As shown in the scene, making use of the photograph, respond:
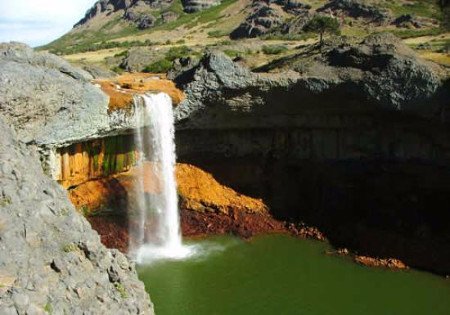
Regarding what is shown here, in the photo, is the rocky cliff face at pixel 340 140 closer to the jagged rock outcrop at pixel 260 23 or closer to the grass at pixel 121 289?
the grass at pixel 121 289

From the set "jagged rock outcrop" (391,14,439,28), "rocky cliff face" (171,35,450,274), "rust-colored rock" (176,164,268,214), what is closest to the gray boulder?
"rocky cliff face" (171,35,450,274)

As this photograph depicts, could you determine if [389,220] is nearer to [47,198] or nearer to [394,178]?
[394,178]

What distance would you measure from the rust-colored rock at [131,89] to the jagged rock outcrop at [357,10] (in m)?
72.1

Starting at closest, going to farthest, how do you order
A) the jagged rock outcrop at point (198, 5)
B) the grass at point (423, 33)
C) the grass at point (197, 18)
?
the grass at point (423, 33) → the grass at point (197, 18) → the jagged rock outcrop at point (198, 5)

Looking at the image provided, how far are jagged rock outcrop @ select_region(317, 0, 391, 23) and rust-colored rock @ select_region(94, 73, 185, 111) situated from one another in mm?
72091

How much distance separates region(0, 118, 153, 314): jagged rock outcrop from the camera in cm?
1363

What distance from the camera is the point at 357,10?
102 meters

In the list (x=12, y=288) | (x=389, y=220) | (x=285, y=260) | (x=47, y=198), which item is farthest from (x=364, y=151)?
(x=12, y=288)

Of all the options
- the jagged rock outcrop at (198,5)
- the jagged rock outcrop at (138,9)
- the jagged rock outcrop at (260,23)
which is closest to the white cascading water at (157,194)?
the jagged rock outcrop at (260,23)

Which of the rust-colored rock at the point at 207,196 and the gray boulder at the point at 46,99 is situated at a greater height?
the gray boulder at the point at 46,99

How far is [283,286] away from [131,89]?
13.5 metres

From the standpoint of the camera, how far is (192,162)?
35.1 m

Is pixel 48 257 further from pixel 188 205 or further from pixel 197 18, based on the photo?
pixel 197 18

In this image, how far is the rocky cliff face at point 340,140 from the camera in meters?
29.3
